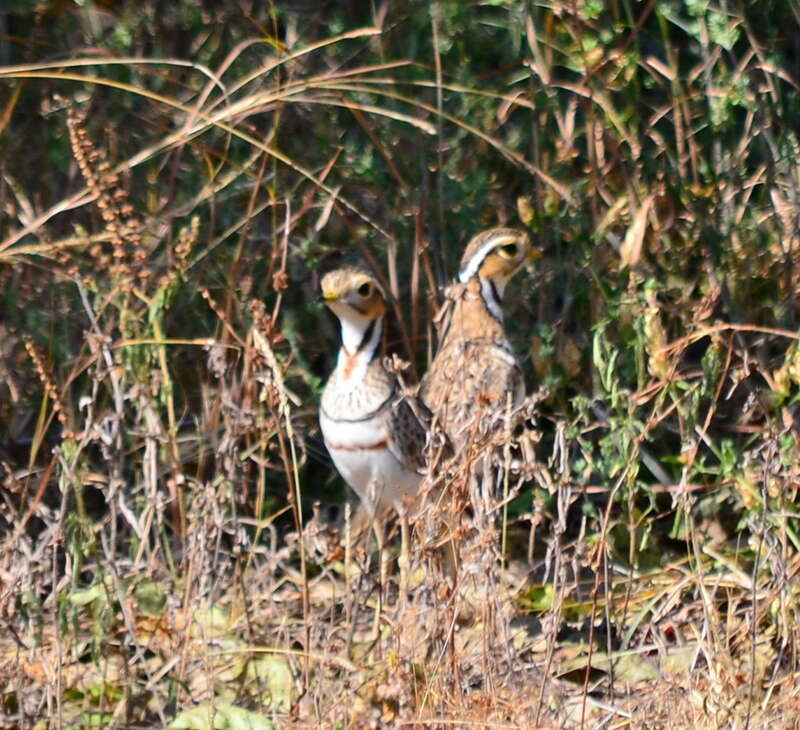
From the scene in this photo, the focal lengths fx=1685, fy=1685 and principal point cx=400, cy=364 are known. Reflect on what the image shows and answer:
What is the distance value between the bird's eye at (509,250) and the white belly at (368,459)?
76 cm

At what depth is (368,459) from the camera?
484 centimetres

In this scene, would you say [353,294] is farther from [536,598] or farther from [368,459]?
[536,598]

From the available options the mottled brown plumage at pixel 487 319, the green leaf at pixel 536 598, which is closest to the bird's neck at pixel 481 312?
the mottled brown plumage at pixel 487 319

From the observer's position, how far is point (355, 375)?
16.2 feet

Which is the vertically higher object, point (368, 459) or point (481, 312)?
point (481, 312)

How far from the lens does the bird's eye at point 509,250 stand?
5227 millimetres

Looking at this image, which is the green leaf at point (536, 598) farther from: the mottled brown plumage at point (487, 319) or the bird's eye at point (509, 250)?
the bird's eye at point (509, 250)

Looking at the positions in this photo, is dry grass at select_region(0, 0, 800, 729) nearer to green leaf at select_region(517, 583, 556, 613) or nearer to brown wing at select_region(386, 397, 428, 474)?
green leaf at select_region(517, 583, 556, 613)

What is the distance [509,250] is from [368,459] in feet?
2.80

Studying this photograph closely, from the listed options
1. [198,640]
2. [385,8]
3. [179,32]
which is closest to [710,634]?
[198,640]

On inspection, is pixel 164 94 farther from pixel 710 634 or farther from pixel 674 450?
pixel 710 634

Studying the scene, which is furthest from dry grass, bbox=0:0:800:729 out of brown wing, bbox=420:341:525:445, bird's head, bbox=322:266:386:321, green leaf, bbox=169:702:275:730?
bird's head, bbox=322:266:386:321

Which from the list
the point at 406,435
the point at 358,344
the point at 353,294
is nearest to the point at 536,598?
the point at 406,435

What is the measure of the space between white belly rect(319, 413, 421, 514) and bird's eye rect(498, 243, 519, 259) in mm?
755
